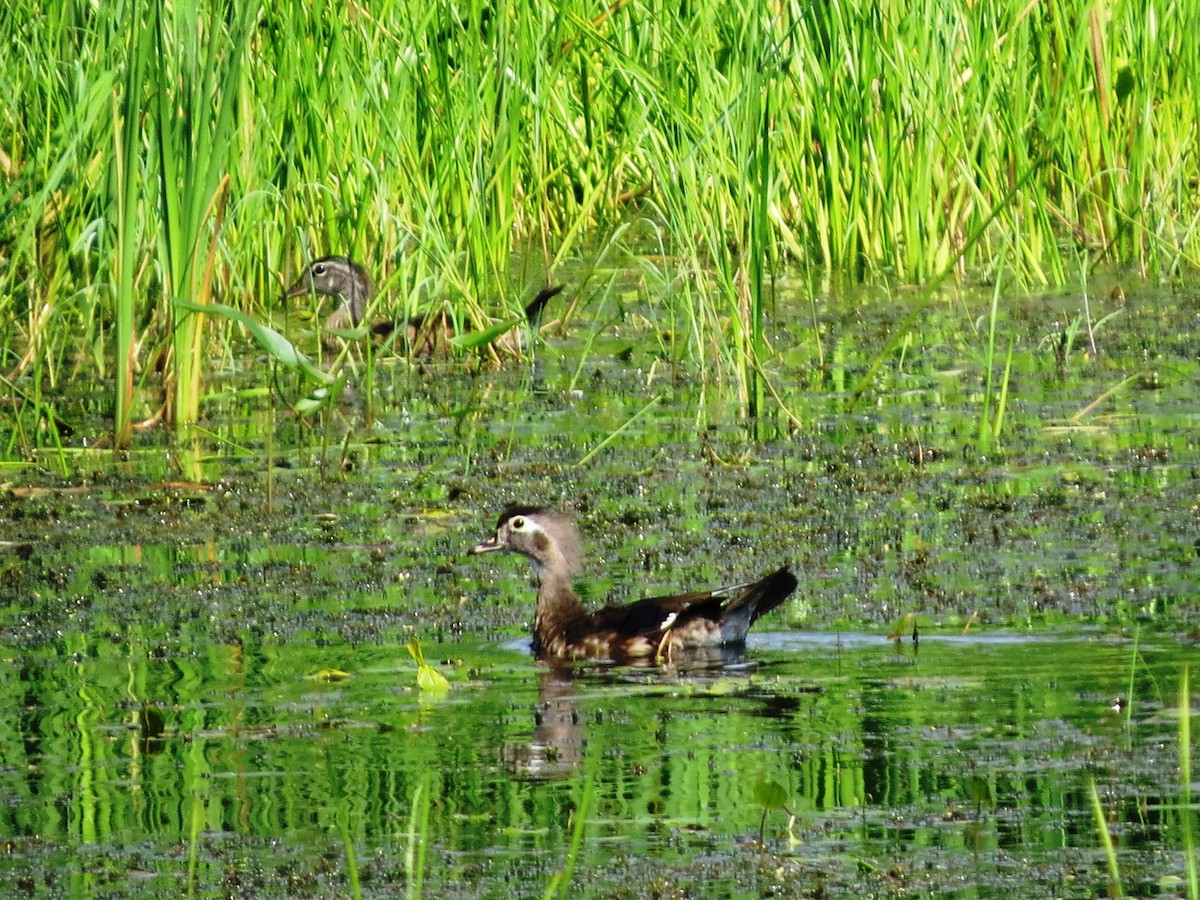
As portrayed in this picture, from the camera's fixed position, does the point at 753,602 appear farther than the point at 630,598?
No

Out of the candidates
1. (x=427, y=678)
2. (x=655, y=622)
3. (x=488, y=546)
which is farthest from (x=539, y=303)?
(x=427, y=678)

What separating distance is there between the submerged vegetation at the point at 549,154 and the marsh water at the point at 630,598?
39 cm

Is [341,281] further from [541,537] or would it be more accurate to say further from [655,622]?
[655,622]

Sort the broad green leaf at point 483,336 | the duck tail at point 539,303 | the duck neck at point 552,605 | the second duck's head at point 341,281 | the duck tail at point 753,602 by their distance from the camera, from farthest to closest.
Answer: the second duck's head at point 341,281
the duck tail at point 539,303
the broad green leaf at point 483,336
the duck neck at point 552,605
the duck tail at point 753,602

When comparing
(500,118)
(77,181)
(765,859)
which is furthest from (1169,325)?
(765,859)

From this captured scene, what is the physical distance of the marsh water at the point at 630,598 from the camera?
3906 mm

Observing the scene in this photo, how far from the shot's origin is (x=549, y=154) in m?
11.2

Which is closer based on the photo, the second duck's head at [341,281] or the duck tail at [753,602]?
the duck tail at [753,602]

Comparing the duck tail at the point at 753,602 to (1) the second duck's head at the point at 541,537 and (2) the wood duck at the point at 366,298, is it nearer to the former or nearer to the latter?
(1) the second duck's head at the point at 541,537

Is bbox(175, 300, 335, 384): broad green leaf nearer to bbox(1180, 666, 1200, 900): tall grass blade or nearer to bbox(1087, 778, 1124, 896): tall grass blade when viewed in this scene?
bbox(1180, 666, 1200, 900): tall grass blade

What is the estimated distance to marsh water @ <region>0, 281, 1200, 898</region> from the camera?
Result: 391 cm

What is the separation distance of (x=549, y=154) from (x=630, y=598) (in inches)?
212

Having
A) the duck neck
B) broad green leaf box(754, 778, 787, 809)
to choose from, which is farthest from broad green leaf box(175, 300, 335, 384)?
broad green leaf box(754, 778, 787, 809)

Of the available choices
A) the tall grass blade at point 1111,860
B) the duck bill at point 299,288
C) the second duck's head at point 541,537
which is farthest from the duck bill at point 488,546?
the duck bill at point 299,288
